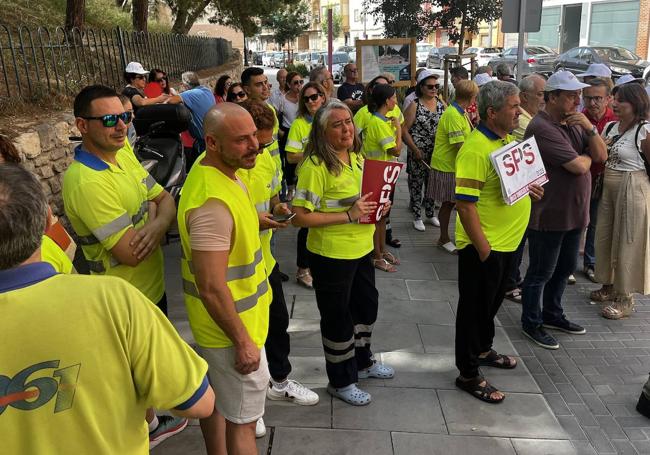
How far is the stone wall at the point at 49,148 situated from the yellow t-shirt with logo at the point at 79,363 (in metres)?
3.74

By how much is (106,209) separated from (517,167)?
2.33m

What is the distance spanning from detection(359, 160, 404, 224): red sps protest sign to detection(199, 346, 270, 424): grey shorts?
1.19m

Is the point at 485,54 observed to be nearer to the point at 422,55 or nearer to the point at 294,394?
the point at 422,55

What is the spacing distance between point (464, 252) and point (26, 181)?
268cm

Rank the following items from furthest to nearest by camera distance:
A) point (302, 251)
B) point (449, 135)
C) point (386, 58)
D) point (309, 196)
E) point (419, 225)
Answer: point (386, 58) < point (419, 225) < point (449, 135) < point (302, 251) < point (309, 196)

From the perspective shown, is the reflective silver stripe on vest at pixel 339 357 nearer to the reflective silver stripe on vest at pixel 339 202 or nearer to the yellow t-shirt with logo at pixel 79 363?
the reflective silver stripe on vest at pixel 339 202

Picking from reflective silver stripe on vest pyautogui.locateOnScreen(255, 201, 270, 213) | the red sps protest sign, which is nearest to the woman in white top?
the red sps protest sign

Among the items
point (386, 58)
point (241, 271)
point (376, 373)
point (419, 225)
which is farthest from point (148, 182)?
point (386, 58)

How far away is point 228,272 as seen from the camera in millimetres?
2291

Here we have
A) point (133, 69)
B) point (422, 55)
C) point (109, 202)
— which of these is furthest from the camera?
point (422, 55)

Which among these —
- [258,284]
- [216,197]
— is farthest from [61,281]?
[258,284]

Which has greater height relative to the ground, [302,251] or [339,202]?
[339,202]

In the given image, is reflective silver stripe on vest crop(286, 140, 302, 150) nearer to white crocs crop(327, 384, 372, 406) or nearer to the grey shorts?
white crocs crop(327, 384, 372, 406)

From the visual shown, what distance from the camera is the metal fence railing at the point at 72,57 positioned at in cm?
550
